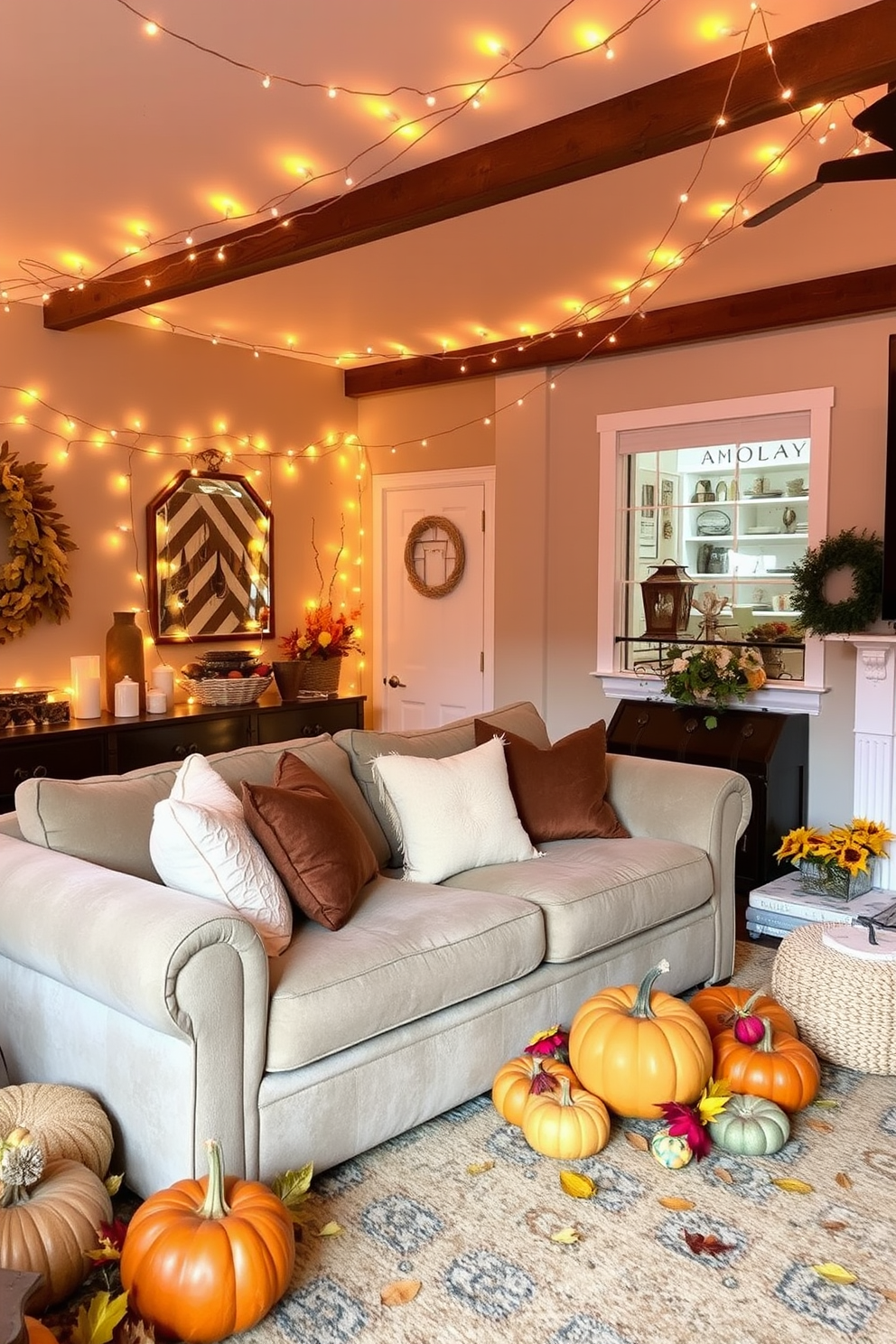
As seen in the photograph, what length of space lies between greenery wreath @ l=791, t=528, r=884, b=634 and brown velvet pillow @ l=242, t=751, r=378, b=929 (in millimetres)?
2703

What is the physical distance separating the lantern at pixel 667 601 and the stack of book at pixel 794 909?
1.61 m

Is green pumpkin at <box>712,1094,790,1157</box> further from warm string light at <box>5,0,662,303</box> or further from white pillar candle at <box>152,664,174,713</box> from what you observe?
white pillar candle at <box>152,664,174,713</box>

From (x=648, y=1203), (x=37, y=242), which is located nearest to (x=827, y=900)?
(x=648, y=1203)

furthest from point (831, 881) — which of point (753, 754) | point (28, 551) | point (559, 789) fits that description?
point (28, 551)

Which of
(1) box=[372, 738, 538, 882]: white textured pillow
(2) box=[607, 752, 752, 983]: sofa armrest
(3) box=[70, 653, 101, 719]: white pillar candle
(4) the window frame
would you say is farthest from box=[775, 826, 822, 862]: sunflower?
(3) box=[70, 653, 101, 719]: white pillar candle

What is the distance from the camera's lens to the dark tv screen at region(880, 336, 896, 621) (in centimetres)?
441

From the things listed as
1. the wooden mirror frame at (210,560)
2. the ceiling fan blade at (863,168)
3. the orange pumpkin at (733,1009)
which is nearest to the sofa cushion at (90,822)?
the orange pumpkin at (733,1009)

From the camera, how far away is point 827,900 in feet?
13.8

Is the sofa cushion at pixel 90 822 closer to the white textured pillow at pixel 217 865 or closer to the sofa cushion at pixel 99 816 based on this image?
the sofa cushion at pixel 99 816

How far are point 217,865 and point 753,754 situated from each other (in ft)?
9.61

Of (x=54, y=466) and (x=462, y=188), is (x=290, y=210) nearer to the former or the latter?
(x=462, y=188)

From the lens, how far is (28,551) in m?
4.88

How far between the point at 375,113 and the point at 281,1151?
274cm

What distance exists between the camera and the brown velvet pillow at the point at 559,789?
12.0 ft
